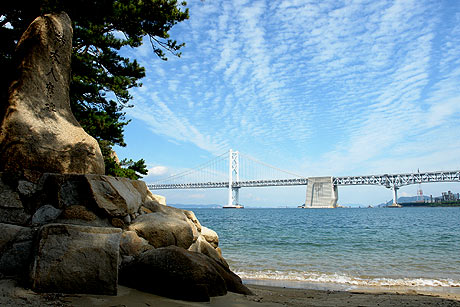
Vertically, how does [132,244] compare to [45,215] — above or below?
below

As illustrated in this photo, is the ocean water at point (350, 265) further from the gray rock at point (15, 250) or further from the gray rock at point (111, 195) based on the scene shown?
the gray rock at point (15, 250)

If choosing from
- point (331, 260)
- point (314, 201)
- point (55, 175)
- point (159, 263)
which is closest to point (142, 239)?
point (159, 263)

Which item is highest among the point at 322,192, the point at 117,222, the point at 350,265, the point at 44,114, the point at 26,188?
the point at 322,192

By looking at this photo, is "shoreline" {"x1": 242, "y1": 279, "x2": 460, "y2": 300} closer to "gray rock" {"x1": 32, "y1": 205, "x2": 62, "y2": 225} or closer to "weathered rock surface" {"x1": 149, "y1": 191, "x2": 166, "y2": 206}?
"weathered rock surface" {"x1": 149, "y1": 191, "x2": 166, "y2": 206}

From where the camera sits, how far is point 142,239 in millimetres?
3396

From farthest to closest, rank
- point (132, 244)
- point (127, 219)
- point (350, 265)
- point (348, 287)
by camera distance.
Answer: point (350, 265) → point (348, 287) → point (127, 219) → point (132, 244)

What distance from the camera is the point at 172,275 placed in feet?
9.04

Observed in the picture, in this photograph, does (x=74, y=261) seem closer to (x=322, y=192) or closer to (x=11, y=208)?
(x=11, y=208)

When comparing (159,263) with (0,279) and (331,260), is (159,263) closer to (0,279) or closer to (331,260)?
(0,279)

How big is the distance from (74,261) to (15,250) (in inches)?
24.3

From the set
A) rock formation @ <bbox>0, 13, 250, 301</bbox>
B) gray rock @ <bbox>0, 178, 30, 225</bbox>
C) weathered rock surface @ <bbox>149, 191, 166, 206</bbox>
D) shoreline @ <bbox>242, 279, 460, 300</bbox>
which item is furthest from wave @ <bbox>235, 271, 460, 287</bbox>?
gray rock @ <bbox>0, 178, 30, 225</bbox>

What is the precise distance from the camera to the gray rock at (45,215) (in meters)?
3.00

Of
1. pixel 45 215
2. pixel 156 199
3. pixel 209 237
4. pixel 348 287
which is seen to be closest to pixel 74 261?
pixel 45 215

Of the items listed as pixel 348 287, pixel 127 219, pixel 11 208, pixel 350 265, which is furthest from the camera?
pixel 350 265
